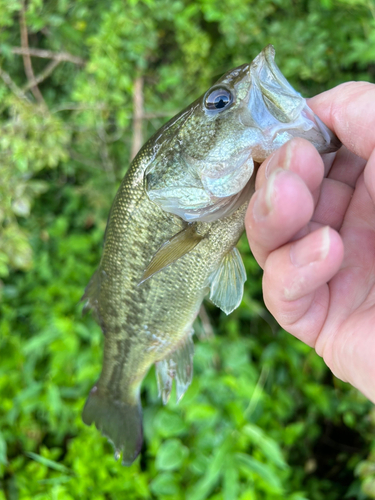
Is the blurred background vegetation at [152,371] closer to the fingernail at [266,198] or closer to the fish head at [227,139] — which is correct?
the fish head at [227,139]

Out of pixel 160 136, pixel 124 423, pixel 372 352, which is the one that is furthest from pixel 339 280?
pixel 124 423

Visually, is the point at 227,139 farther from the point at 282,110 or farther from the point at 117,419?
the point at 117,419

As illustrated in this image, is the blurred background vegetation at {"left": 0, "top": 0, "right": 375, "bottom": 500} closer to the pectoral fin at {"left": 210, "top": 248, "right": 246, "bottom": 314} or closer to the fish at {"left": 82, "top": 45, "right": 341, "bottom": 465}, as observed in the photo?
the fish at {"left": 82, "top": 45, "right": 341, "bottom": 465}

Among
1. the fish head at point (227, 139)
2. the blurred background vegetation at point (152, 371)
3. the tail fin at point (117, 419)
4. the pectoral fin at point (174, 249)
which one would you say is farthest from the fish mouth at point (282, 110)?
the tail fin at point (117, 419)

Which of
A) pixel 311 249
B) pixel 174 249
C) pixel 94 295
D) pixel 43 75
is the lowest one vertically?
pixel 94 295

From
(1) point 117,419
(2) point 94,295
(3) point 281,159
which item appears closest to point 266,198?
(3) point 281,159
